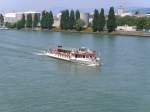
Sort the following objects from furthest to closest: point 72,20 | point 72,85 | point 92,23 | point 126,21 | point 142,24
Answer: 1. point 126,21
2. point 72,20
3. point 92,23
4. point 142,24
5. point 72,85

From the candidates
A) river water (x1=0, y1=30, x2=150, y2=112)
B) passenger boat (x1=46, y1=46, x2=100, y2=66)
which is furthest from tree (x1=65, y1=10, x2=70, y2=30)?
river water (x1=0, y1=30, x2=150, y2=112)

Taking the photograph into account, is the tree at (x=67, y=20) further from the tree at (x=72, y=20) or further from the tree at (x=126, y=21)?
the tree at (x=126, y=21)

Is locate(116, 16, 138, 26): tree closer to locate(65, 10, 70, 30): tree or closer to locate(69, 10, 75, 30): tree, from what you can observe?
locate(69, 10, 75, 30): tree

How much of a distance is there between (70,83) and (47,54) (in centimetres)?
794

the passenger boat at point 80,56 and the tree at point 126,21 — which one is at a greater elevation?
the tree at point 126,21

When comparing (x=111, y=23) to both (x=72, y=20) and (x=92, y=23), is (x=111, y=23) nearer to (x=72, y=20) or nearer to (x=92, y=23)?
(x=92, y=23)

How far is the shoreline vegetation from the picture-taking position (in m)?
43.2

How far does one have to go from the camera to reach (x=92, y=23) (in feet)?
152

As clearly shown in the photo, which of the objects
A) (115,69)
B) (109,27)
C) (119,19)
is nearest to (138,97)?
(115,69)

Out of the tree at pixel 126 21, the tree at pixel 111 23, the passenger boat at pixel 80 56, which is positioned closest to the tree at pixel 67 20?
the tree at pixel 126 21

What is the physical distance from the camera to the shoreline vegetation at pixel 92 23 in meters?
43.2

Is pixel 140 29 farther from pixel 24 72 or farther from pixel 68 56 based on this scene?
pixel 24 72

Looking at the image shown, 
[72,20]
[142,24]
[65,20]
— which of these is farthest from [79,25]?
[142,24]

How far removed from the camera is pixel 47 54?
883 inches
